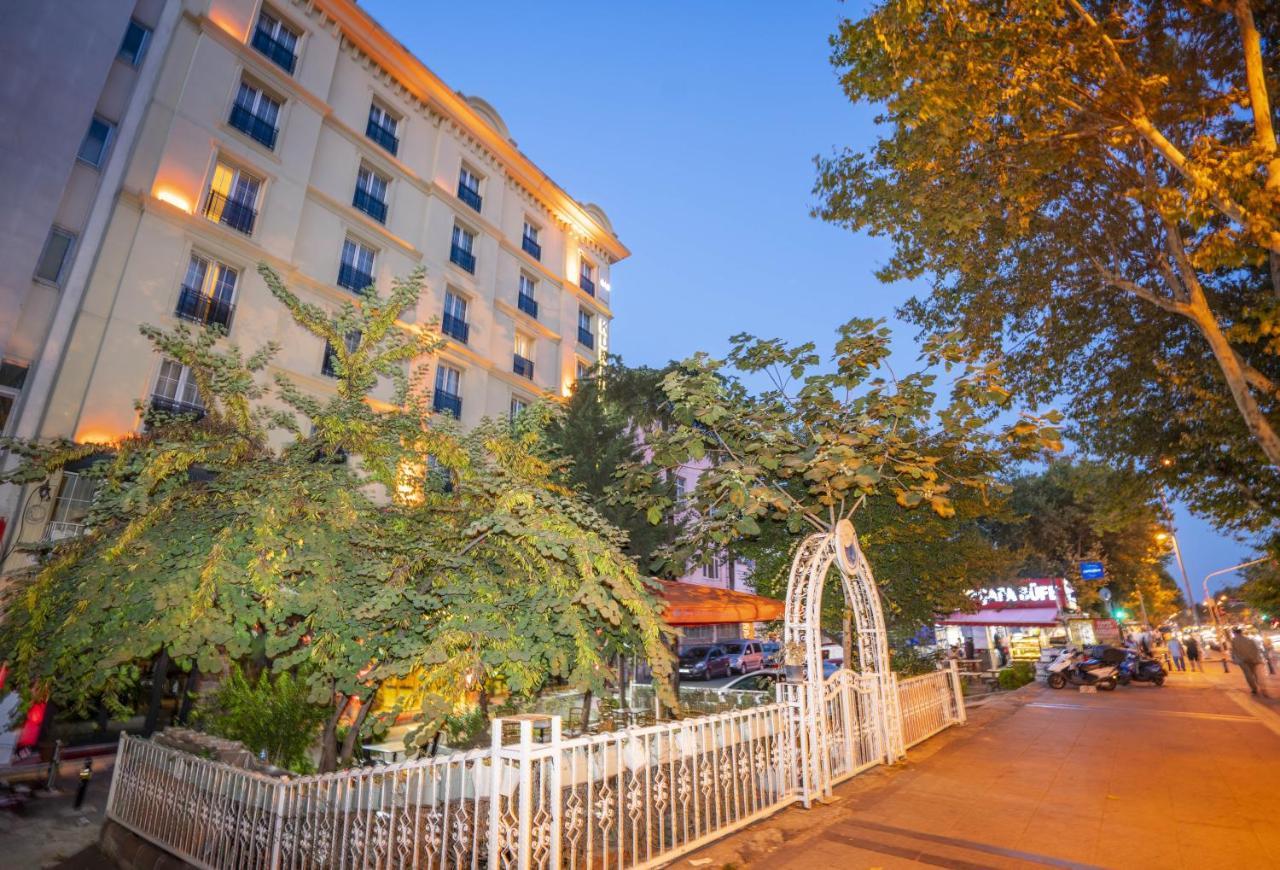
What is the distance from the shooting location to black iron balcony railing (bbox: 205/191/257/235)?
47.4 feet

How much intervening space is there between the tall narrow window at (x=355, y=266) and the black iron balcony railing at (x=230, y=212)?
2498 mm

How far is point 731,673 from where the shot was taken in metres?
26.7

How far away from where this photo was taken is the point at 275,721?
282 inches

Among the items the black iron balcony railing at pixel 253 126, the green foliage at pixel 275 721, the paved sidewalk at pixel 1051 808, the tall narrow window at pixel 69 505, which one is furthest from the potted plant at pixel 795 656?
the black iron balcony railing at pixel 253 126

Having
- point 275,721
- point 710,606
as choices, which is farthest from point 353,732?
point 710,606

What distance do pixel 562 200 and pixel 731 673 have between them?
888 inches

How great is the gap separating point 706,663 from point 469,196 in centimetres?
2160

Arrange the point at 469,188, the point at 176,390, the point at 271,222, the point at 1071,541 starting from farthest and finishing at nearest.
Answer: the point at 1071,541 → the point at 469,188 → the point at 271,222 → the point at 176,390

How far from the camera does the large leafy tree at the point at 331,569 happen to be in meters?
4.11

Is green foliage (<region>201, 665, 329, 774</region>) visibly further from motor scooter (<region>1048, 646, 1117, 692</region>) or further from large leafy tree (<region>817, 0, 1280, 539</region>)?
motor scooter (<region>1048, 646, 1117, 692</region>)

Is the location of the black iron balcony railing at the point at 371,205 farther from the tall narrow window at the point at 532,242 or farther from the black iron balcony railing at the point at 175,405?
the black iron balcony railing at the point at 175,405

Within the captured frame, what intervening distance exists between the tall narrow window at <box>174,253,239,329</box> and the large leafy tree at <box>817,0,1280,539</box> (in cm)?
1404

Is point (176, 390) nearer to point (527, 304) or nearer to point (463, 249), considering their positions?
point (463, 249)

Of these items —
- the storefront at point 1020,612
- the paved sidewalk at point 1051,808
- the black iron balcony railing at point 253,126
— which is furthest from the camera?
the storefront at point 1020,612
